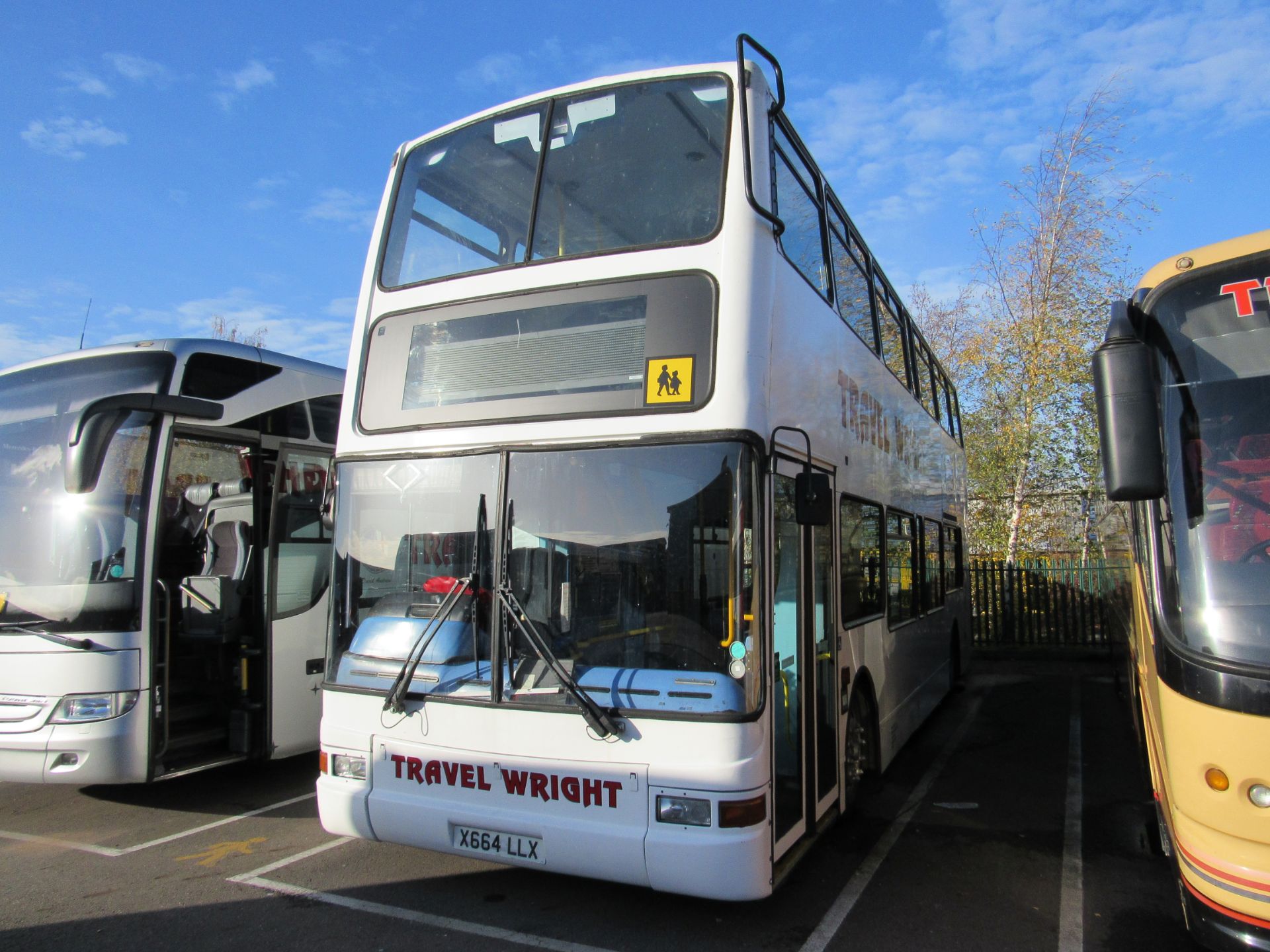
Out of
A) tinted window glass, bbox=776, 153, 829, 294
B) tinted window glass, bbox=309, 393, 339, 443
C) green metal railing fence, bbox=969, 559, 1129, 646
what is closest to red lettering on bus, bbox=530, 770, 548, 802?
tinted window glass, bbox=776, 153, 829, 294

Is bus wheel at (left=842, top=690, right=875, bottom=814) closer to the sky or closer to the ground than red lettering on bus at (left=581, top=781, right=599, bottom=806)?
closer to the ground

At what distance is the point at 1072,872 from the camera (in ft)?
17.7

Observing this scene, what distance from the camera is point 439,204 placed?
5582 mm

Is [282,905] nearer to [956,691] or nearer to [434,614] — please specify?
[434,614]

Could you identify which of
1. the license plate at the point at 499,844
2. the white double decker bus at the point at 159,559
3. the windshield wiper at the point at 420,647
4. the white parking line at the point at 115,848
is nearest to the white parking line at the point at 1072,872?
the license plate at the point at 499,844

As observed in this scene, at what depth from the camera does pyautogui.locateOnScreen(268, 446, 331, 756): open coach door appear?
6.97 meters

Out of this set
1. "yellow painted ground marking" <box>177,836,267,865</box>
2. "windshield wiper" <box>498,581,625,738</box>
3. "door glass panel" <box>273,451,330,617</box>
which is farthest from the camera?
"door glass panel" <box>273,451,330,617</box>

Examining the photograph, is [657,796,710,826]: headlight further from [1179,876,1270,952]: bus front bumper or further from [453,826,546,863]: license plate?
[1179,876,1270,952]: bus front bumper

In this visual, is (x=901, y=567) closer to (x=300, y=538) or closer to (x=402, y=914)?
(x=402, y=914)

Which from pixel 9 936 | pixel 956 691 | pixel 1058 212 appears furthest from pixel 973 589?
pixel 9 936

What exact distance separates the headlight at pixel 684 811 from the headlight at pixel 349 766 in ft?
5.55

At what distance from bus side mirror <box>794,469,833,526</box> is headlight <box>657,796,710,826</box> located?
143 cm

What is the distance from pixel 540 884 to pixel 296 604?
3.41 m

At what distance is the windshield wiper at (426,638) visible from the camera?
14.5ft
